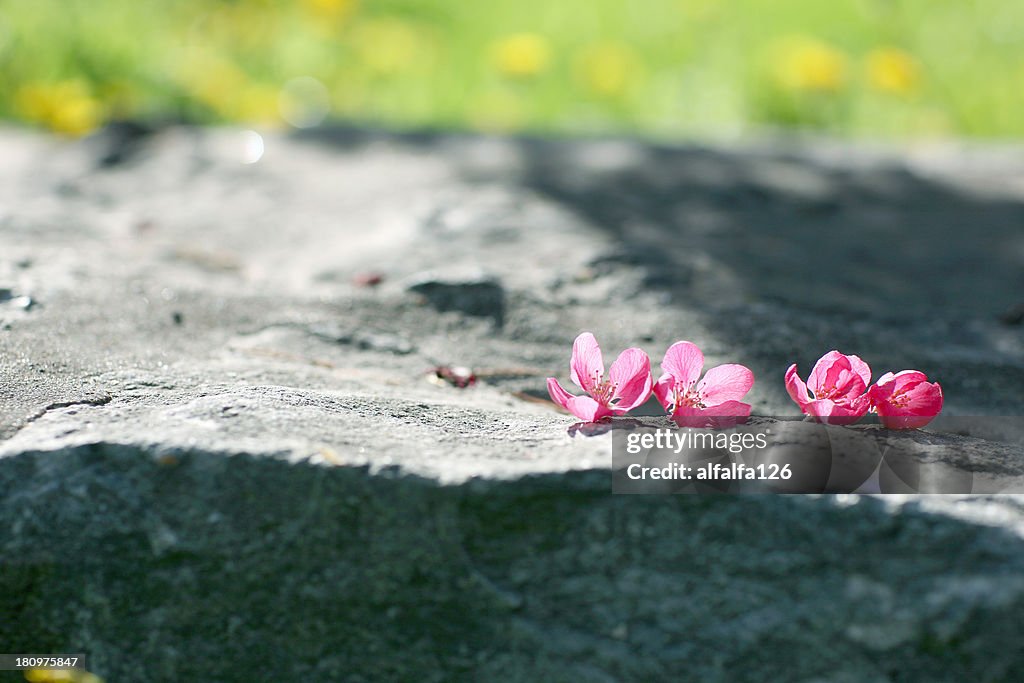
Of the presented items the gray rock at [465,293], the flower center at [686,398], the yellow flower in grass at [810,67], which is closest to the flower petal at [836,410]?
the flower center at [686,398]

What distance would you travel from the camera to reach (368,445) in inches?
49.8

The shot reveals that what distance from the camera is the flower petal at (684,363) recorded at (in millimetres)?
1321

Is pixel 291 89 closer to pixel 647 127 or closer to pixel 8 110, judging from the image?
pixel 8 110

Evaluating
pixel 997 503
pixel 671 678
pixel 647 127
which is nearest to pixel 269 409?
pixel 671 678

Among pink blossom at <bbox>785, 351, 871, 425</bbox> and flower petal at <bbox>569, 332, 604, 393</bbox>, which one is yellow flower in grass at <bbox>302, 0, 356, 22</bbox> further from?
pink blossom at <bbox>785, 351, 871, 425</bbox>

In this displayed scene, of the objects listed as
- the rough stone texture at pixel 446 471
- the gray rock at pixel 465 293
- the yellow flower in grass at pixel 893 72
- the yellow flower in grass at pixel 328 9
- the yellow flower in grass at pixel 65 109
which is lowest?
the rough stone texture at pixel 446 471

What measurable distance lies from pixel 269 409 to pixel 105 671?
1.26ft

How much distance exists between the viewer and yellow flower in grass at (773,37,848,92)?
4.08 metres

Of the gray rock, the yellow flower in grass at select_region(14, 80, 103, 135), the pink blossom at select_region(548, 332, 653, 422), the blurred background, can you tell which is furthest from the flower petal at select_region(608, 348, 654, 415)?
the blurred background

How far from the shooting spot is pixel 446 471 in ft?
3.93

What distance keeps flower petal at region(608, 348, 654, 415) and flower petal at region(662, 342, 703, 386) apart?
1.1 inches

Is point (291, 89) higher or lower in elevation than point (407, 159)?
higher

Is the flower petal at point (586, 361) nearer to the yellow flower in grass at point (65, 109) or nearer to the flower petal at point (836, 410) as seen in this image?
the flower petal at point (836, 410)

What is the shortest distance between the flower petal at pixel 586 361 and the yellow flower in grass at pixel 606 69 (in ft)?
10.6
